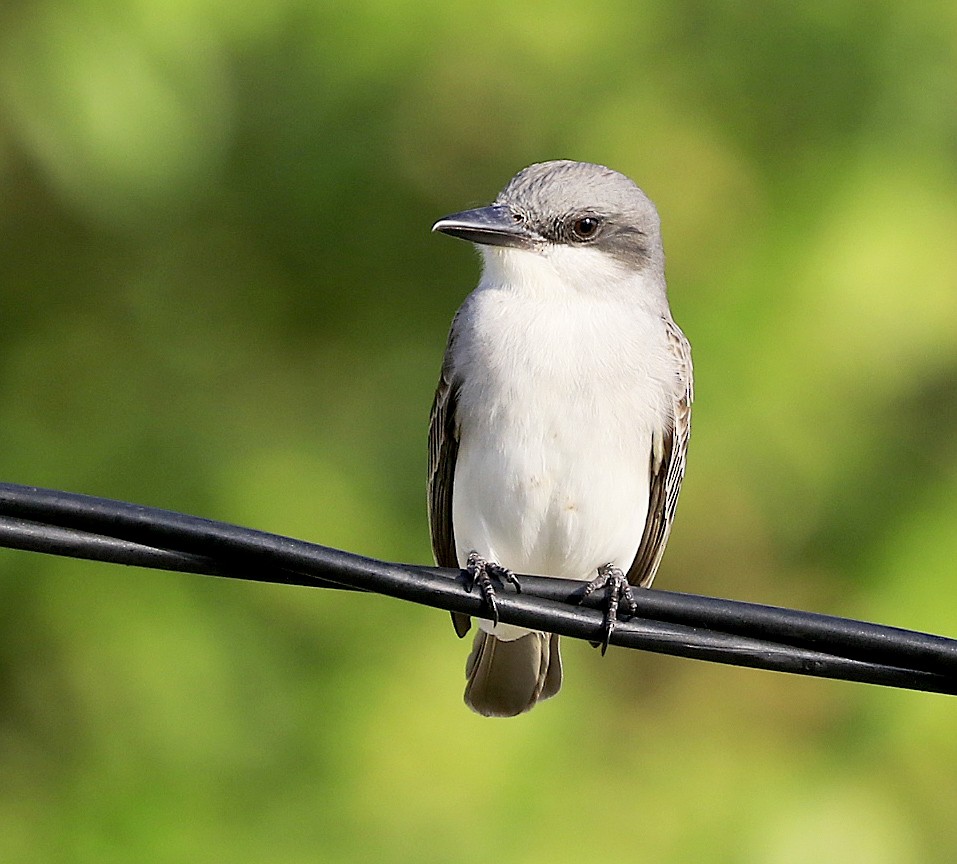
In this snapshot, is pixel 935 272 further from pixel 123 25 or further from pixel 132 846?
pixel 132 846

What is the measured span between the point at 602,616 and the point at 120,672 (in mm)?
2188

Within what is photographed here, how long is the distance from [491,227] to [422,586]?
182 cm

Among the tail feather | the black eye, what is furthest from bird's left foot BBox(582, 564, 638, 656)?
the black eye

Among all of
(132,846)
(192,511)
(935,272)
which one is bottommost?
(132,846)

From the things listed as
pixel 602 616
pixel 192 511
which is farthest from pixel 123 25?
pixel 602 616

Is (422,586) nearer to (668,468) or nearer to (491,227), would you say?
(491,227)

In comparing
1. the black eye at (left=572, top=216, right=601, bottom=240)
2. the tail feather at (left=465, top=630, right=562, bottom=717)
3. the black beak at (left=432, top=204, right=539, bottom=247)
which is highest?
the black eye at (left=572, top=216, right=601, bottom=240)

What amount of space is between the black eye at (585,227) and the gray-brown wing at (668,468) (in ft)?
1.11

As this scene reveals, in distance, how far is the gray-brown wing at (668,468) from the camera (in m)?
4.57

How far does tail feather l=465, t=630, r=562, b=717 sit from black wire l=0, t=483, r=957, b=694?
6.08ft

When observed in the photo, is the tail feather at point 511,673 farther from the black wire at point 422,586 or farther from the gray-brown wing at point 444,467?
the black wire at point 422,586

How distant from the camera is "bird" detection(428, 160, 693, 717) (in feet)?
14.1

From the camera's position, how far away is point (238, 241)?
5.16 metres

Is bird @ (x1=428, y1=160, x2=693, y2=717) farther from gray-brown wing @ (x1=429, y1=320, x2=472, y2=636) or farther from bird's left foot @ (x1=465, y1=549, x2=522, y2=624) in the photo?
bird's left foot @ (x1=465, y1=549, x2=522, y2=624)
